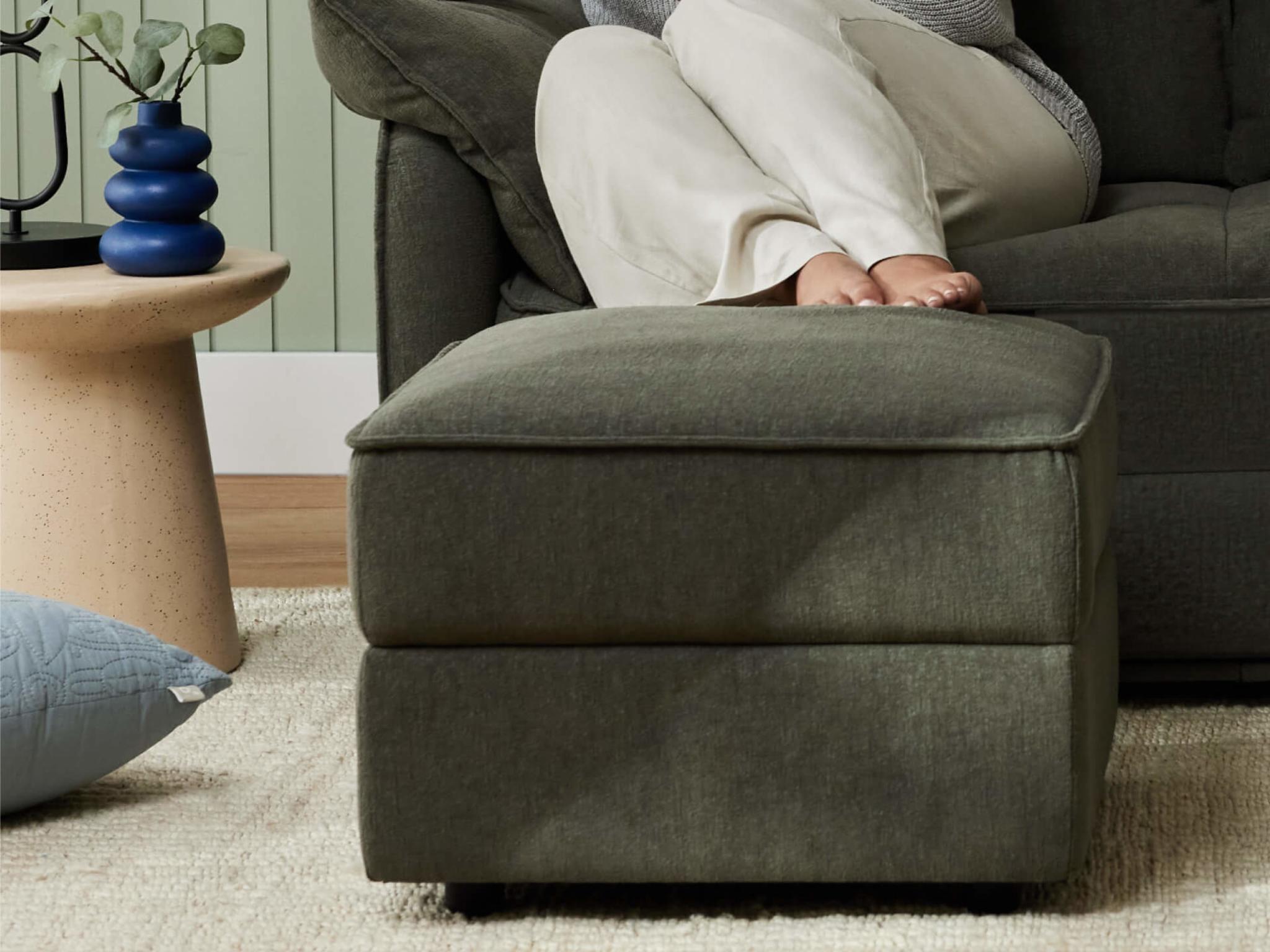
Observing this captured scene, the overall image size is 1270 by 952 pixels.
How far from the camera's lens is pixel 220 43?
1644 millimetres

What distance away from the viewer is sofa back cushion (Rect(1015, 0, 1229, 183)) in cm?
202

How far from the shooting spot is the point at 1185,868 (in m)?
1.09

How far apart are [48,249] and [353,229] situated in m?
1.01

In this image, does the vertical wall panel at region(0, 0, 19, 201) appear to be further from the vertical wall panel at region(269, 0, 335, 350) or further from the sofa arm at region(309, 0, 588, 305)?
the sofa arm at region(309, 0, 588, 305)

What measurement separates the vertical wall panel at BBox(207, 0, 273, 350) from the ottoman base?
69.4 inches

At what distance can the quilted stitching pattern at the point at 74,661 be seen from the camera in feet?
3.82

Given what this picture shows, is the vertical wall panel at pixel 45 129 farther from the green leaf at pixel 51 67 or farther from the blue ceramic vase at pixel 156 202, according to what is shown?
the blue ceramic vase at pixel 156 202

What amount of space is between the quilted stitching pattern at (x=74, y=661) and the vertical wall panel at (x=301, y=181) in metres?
1.41

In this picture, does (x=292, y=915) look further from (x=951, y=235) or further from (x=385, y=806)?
(x=951, y=235)

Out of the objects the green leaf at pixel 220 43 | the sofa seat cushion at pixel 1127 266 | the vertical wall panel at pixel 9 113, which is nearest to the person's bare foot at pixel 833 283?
the sofa seat cushion at pixel 1127 266

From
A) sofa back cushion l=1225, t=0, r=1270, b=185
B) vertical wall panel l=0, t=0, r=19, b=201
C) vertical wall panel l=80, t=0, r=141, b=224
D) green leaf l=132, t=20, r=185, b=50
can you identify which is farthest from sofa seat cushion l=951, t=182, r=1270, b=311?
vertical wall panel l=0, t=0, r=19, b=201

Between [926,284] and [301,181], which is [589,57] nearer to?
[926,284]

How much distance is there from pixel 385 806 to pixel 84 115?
193 cm

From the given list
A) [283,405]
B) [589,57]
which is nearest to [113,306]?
[589,57]
